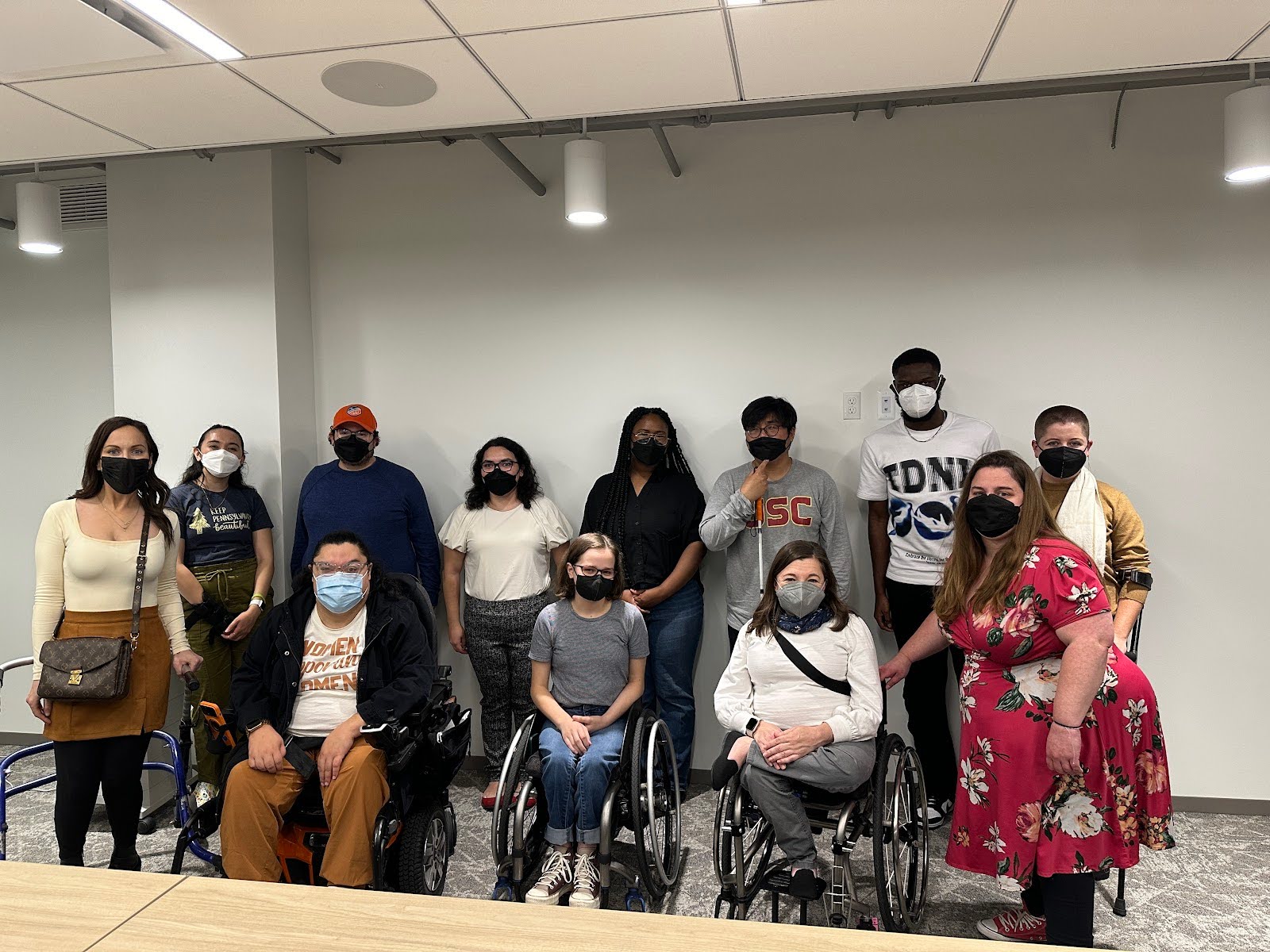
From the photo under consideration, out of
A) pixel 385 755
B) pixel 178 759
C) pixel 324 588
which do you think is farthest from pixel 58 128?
pixel 385 755

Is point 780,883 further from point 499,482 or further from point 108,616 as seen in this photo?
point 108,616

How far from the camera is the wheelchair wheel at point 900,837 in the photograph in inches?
93.0

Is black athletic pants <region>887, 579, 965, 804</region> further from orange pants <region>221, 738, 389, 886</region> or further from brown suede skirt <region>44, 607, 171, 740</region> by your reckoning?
brown suede skirt <region>44, 607, 171, 740</region>

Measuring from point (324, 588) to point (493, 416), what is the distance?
4.95ft

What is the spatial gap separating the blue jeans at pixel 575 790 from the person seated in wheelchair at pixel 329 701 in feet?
1.51

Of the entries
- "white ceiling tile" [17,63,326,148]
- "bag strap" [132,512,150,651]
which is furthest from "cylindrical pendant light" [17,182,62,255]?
"bag strap" [132,512,150,651]

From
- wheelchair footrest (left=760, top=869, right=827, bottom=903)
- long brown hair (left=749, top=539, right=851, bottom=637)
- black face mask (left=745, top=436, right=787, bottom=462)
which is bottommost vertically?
wheelchair footrest (left=760, top=869, right=827, bottom=903)

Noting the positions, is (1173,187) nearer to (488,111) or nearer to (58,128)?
(488,111)

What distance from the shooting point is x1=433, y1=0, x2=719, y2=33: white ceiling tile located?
2.22 metres

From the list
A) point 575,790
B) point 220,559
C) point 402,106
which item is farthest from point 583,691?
point 402,106

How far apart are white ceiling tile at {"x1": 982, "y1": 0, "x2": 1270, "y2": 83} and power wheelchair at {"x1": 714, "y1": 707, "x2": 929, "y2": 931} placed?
1.94 meters

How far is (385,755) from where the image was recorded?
2.60 metres

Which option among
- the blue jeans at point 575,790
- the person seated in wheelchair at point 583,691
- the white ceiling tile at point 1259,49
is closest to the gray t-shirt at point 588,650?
the person seated in wheelchair at point 583,691

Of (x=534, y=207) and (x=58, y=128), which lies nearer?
(x=58, y=128)
